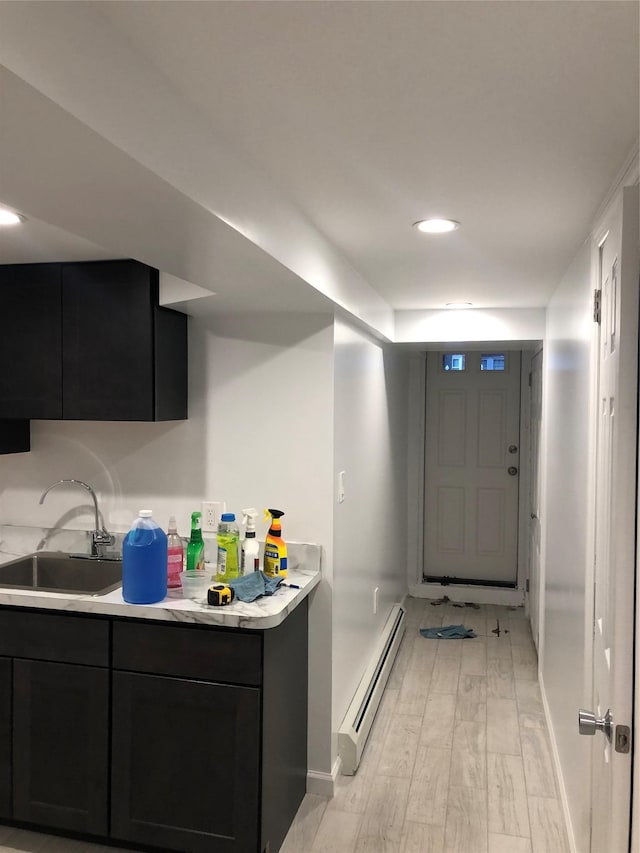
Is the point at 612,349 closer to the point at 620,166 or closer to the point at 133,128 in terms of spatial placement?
the point at 620,166

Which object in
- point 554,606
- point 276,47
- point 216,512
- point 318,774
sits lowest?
point 318,774

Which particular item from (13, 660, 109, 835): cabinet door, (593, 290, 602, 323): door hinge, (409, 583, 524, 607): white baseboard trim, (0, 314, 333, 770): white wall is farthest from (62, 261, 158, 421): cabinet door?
(409, 583, 524, 607): white baseboard trim

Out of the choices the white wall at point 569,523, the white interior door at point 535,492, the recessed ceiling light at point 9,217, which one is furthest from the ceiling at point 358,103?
the white interior door at point 535,492

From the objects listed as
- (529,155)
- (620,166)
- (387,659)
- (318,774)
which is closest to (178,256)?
(529,155)

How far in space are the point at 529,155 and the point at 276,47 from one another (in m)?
0.70

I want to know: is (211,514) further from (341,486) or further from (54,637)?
(54,637)

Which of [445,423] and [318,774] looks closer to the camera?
[318,774]

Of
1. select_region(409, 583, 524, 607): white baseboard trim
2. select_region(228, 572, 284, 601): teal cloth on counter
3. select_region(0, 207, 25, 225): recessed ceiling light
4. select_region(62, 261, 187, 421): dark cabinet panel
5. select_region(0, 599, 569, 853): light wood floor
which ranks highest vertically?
select_region(0, 207, 25, 225): recessed ceiling light

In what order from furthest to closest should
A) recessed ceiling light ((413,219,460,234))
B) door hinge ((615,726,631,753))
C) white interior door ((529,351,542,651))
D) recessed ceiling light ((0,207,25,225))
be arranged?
white interior door ((529,351,542,651))
recessed ceiling light ((413,219,460,234))
recessed ceiling light ((0,207,25,225))
door hinge ((615,726,631,753))

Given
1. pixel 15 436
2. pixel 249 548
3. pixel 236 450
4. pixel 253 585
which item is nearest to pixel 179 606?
pixel 253 585

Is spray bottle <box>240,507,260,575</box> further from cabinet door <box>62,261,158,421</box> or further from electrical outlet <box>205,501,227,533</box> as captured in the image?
cabinet door <box>62,261,158,421</box>

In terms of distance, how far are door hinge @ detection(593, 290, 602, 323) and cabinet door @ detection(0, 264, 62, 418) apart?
75.2 inches

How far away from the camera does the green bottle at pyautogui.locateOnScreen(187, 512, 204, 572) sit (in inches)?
101

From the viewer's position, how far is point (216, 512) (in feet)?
9.28
